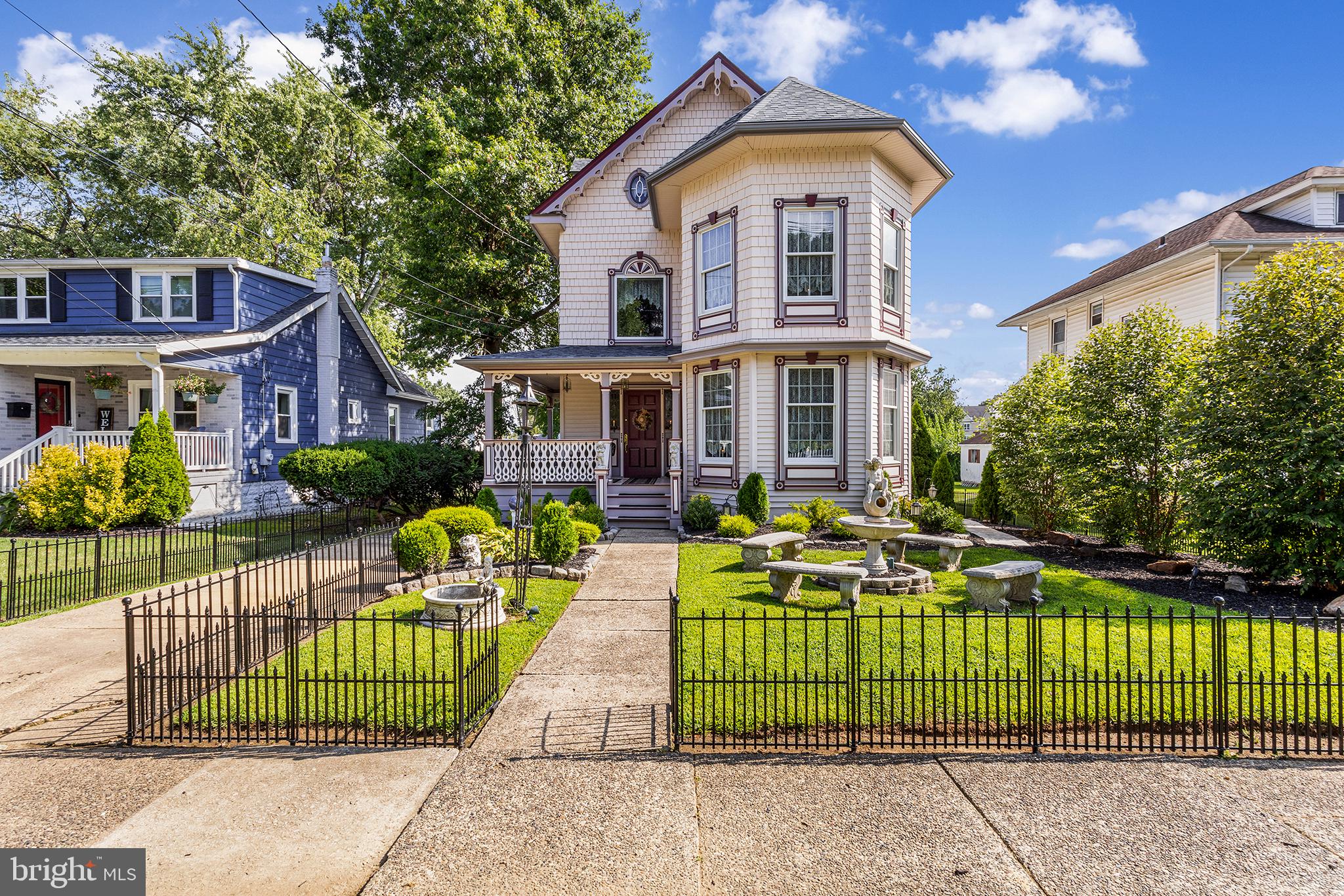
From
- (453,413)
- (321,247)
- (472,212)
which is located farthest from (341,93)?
(453,413)

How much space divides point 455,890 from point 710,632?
15.2 ft

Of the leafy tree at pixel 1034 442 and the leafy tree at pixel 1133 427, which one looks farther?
the leafy tree at pixel 1034 442

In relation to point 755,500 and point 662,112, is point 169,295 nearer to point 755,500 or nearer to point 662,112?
point 662,112

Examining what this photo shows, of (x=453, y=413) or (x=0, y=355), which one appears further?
(x=453, y=413)

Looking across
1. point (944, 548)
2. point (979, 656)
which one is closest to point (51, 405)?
point (944, 548)

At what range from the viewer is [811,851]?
11.8 ft

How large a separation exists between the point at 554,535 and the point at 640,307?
9861 mm

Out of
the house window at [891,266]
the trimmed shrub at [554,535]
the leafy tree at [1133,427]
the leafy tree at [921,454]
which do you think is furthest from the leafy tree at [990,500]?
the trimmed shrub at [554,535]

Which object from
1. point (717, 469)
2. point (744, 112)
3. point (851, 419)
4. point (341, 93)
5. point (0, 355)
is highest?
point (341, 93)

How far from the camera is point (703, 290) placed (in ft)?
51.7

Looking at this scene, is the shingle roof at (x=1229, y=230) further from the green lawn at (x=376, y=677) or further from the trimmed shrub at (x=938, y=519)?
the green lawn at (x=376, y=677)

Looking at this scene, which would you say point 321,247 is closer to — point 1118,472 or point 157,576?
point 157,576

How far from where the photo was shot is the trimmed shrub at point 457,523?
36.2 feet

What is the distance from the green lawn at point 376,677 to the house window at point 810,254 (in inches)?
355
